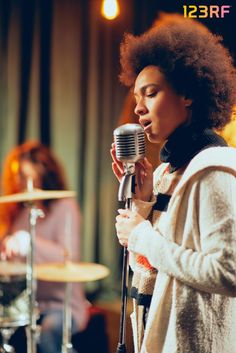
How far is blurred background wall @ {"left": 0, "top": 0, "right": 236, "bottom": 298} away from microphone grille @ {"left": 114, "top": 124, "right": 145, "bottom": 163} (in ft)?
8.02

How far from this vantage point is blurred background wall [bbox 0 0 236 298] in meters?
4.00

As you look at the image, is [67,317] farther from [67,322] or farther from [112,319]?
[112,319]

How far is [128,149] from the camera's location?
1.51m

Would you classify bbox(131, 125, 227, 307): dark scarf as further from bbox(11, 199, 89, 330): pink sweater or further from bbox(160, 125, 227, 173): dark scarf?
bbox(11, 199, 89, 330): pink sweater

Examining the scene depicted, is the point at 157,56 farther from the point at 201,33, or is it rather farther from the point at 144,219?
the point at 144,219

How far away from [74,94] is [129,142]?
265 centimetres

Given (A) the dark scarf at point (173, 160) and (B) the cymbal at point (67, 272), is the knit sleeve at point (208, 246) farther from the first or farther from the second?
(B) the cymbal at point (67, 272)

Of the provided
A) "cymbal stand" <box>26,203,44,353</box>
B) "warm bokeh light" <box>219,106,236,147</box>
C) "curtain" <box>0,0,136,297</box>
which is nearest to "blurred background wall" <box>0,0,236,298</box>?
"curtain" <box>0,0,136,297</box>

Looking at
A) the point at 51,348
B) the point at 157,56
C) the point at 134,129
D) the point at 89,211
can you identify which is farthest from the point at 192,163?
the point at 89,211

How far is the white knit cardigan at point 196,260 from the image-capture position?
4.42ft

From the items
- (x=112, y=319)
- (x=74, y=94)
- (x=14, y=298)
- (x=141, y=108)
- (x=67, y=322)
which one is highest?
(x=74, y=94)

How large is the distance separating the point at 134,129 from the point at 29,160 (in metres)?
2.23

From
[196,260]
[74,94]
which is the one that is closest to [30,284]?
[74,94]

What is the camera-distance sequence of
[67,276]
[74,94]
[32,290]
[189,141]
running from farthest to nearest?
[74,94], [67,276], [32,290], [189,141]
